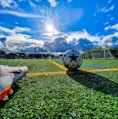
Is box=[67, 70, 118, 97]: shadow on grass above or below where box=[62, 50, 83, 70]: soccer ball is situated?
below

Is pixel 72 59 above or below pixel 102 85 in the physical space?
above

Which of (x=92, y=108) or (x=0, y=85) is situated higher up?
(x=0, y=85)

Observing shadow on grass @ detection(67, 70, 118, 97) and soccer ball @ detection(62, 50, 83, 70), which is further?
soccer ball @ detection(62, 50, 83, 70)

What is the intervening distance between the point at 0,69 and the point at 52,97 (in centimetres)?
212

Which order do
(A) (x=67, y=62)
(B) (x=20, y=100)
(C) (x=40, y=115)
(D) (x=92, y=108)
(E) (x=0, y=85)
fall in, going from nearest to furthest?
(C) (x=40, y=115) < (D) (x=92, y=108) < (E) (x=0, y=85) < (B) (x=20, y=100) < (A) (x=67, y=62)

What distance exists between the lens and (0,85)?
15.9 feet

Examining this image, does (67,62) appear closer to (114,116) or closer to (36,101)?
(36,101)

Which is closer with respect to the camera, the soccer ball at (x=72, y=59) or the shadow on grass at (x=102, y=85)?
Result: the shadow on grass at (x=102, y=85)

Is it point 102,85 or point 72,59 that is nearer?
point 102,85

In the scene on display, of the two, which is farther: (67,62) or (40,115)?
(67,62)

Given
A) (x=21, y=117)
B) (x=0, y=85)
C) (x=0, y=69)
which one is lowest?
(x=21, y=117)

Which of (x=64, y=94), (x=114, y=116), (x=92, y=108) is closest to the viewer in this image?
(x=114, y=116)

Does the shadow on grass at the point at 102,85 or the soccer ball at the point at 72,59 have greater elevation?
the soccer ball at the point at 72,59

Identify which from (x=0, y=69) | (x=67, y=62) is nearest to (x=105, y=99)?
(x=0, y=69)
